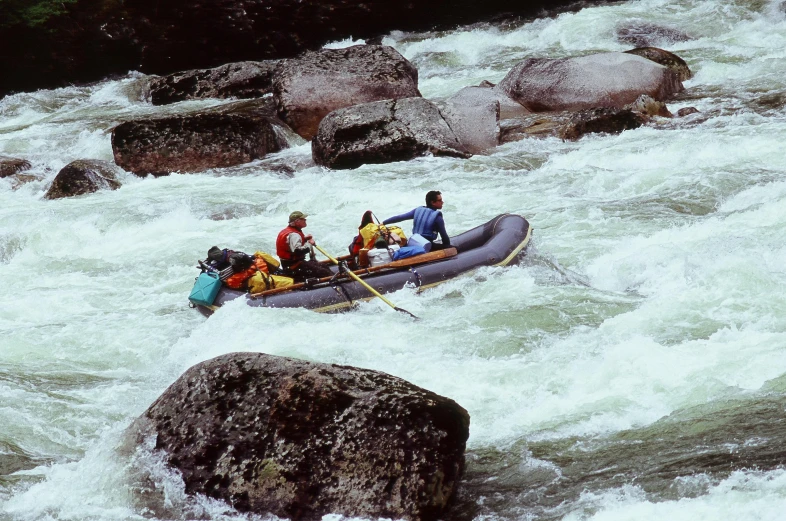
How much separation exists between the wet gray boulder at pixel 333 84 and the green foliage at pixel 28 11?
25.4 feet

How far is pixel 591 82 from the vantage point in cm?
1401

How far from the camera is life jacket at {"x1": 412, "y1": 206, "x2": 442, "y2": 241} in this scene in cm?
895

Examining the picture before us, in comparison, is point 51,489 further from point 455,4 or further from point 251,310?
point 455,4

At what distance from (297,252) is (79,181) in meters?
5.57

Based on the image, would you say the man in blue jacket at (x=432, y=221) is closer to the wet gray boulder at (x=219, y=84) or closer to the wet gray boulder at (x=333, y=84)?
the wet gray boulder at (x=333, y=84)

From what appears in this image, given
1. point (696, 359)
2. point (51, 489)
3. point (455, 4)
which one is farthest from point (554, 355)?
point (455, 4)

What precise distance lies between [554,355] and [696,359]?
0.98 m

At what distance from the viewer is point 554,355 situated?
22.1 ft

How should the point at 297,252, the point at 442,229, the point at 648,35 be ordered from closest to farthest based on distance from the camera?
1. the point at 297,252
2. the point at 442,229
3. the point at 648,35

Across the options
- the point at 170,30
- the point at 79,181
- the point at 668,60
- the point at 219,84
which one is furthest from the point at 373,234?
the point at 170,30

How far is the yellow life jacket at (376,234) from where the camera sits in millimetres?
9016

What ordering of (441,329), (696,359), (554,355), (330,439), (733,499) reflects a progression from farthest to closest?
(441,329), (554,355), (696,359), (330,439), (733,499)

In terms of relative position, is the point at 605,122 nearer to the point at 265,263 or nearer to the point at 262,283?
the point at 265,263

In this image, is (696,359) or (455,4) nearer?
(696,359)
